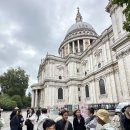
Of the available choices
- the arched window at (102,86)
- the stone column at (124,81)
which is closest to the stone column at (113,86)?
the arched window at (102,86)

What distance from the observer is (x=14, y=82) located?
51406mm

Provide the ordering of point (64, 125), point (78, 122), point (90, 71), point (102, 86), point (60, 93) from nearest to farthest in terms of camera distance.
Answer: point (64, 125) → point (78, 122) → point (102, 86) → point (90, 71) → point (60, 93)

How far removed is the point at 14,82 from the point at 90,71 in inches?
1057

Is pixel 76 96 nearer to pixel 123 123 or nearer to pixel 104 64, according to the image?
pixel 104 64

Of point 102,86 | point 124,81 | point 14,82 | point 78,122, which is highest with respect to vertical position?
point 14,82

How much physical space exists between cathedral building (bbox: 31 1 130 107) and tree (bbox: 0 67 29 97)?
6.91 metres

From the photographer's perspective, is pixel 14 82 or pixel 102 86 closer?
pixel 102 86

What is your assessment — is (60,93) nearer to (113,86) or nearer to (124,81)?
(113,86)

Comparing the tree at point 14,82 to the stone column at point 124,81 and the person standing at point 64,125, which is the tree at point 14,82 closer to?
the stone column at point 124,81

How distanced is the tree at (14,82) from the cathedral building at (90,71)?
6.91m

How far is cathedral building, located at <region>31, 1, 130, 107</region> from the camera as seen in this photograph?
21.6 meters

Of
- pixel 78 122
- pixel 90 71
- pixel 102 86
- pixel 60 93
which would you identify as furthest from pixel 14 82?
pixel 78 122

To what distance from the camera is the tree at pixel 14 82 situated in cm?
5077

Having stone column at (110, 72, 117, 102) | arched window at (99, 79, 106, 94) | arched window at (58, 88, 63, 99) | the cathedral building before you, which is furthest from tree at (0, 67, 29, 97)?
stone column at (110, 72, 117, 102)
